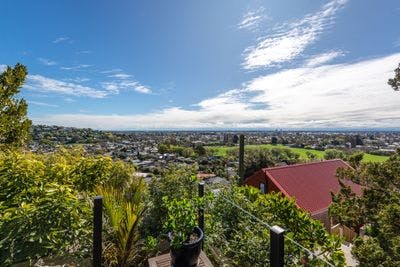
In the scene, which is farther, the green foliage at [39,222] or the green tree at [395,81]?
the green tree at [395,81]

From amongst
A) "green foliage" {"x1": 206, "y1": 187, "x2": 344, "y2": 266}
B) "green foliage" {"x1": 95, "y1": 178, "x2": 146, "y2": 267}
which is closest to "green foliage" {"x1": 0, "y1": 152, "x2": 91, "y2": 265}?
"green foliage" {"x1": 95, "y1": 178, "x2": 146, "y2": 267}

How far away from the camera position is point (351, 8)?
6195 millimetres

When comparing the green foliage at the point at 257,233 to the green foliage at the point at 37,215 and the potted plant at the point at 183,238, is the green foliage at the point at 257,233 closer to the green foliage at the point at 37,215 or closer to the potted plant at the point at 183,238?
the potted plant at the point at 183,238

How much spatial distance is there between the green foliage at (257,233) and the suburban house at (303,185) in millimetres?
9766

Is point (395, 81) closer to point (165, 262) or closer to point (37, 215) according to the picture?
point (165, 262)

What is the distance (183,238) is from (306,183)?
14.4 m

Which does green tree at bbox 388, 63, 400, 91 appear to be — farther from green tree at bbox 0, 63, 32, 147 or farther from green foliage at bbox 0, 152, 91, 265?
green tree at bbox 0, 63, 32, 147

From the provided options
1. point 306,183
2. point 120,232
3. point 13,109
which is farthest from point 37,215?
point 306,183

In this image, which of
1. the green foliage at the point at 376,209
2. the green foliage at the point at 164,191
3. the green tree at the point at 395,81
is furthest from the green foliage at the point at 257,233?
the green tree at the point at 395,81

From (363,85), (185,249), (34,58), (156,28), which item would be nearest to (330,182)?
(363,85)

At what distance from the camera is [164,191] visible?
148 inches

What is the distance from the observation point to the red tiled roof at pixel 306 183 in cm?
1359

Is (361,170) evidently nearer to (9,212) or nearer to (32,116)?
(9,212)

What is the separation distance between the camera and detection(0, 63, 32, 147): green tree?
23.4ft
